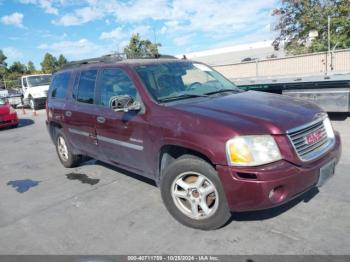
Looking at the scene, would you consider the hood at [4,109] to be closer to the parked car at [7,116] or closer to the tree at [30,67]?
the parked car at [7,116]

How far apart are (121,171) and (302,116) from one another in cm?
339

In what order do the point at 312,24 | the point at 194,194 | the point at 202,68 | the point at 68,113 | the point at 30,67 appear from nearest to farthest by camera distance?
1. the point at 194,194
2. the point at 202,68
3. the point at 68,113
4. the point at 312,24
5. the point at 30,67

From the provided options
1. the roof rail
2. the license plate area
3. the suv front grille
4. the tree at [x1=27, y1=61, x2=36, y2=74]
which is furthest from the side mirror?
the tree at [x1=27, y1=61, x2=36, y2=74]

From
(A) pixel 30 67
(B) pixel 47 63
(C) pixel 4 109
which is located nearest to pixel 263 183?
(C) pixel 4 109

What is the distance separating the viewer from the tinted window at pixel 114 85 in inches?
175

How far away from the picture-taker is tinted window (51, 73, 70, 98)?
20.0 feet

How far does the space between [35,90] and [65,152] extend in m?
15.1

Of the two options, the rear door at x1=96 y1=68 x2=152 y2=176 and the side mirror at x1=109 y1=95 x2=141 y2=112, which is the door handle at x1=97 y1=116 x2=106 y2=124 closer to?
the rear door at x1=96 y1=68 x2=152 y2=176

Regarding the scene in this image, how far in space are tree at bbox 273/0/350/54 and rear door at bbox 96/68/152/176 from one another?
846 inches

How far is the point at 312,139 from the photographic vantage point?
11.8ft

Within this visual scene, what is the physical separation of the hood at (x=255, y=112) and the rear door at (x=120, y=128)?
660 millimetres

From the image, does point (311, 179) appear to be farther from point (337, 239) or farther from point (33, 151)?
point (33, 151)

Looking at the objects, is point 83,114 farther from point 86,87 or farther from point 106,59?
point 106,59

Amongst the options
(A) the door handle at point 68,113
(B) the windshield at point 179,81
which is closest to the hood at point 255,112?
(B) the windshield at point 179,81
